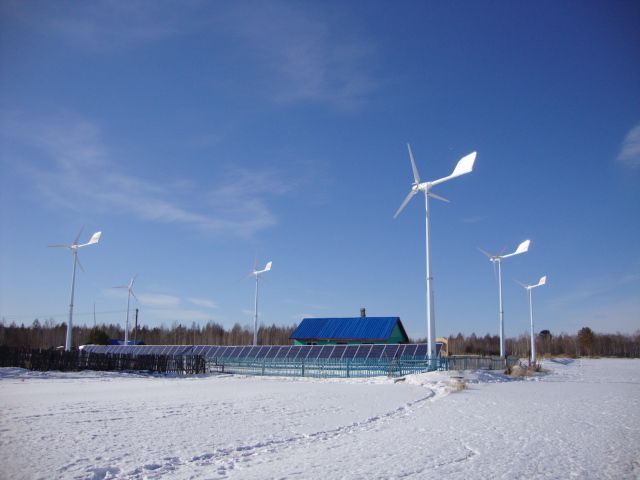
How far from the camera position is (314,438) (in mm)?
9523

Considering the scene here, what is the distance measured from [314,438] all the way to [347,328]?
131 ft

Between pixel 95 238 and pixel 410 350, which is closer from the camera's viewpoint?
pixel 410 350

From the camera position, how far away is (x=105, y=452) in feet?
26.5

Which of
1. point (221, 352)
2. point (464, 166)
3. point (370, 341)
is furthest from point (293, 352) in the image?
point (464, 166)

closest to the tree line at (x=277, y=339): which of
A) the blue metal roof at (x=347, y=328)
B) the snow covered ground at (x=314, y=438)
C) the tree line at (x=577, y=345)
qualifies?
the tree line at (x=577, y=345)

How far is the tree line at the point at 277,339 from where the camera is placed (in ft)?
315

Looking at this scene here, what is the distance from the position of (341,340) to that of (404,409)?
33928mm

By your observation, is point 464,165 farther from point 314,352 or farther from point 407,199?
point 314,352

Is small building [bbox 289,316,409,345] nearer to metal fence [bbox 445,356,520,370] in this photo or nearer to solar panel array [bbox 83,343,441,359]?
solar panel array [bbox 83,343,441,359]

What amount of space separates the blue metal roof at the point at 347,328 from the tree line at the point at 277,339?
41.7 meters

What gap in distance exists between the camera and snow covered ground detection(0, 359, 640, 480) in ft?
23.5

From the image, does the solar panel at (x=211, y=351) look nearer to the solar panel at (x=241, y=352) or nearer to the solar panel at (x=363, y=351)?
the solar panel at (x=241, y=352)

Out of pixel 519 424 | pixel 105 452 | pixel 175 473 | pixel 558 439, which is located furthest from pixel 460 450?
pixel 105 452

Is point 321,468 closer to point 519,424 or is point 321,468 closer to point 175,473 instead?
point 175,473
